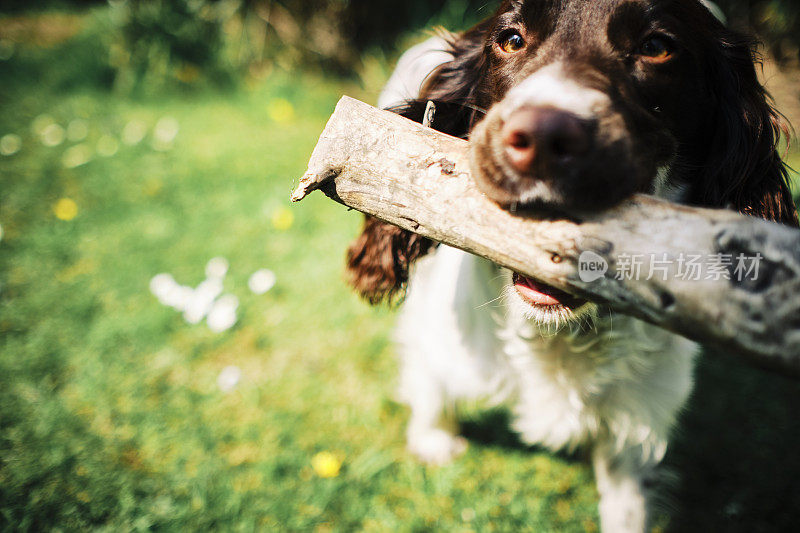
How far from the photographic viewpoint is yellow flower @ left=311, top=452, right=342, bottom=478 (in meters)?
2.12

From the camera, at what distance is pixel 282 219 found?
3.46 metres

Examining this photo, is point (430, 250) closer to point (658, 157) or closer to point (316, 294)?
point (658, 157)

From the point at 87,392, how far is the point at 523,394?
2096 mm

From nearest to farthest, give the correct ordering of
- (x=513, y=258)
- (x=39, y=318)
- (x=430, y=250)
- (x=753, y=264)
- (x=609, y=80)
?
(x=753, y=264)
(x=513, y=258)
(x=609, y=80)
(x=430, y=250)
(x=39, y=318)

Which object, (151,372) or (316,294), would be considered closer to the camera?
(151,372)

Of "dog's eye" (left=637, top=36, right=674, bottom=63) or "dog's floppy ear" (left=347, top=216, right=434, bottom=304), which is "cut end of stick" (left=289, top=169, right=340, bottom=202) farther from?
"dog's eye" (left=637, top=36, right=674, bottom=63)

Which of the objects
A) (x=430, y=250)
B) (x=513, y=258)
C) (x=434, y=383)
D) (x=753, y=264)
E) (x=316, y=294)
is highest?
(x=753, y=264)

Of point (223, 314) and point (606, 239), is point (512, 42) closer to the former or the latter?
point (606, 239)

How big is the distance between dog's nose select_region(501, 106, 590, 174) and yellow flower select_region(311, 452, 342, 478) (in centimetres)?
164

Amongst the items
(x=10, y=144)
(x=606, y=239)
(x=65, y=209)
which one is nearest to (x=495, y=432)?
(x=606, y=239)

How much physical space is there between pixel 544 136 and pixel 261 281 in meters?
2.43

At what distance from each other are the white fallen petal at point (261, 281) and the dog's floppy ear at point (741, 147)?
233 cm

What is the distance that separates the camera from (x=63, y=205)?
3.51 metres

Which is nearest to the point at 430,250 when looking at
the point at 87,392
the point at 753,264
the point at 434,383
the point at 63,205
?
the point at 434,383
